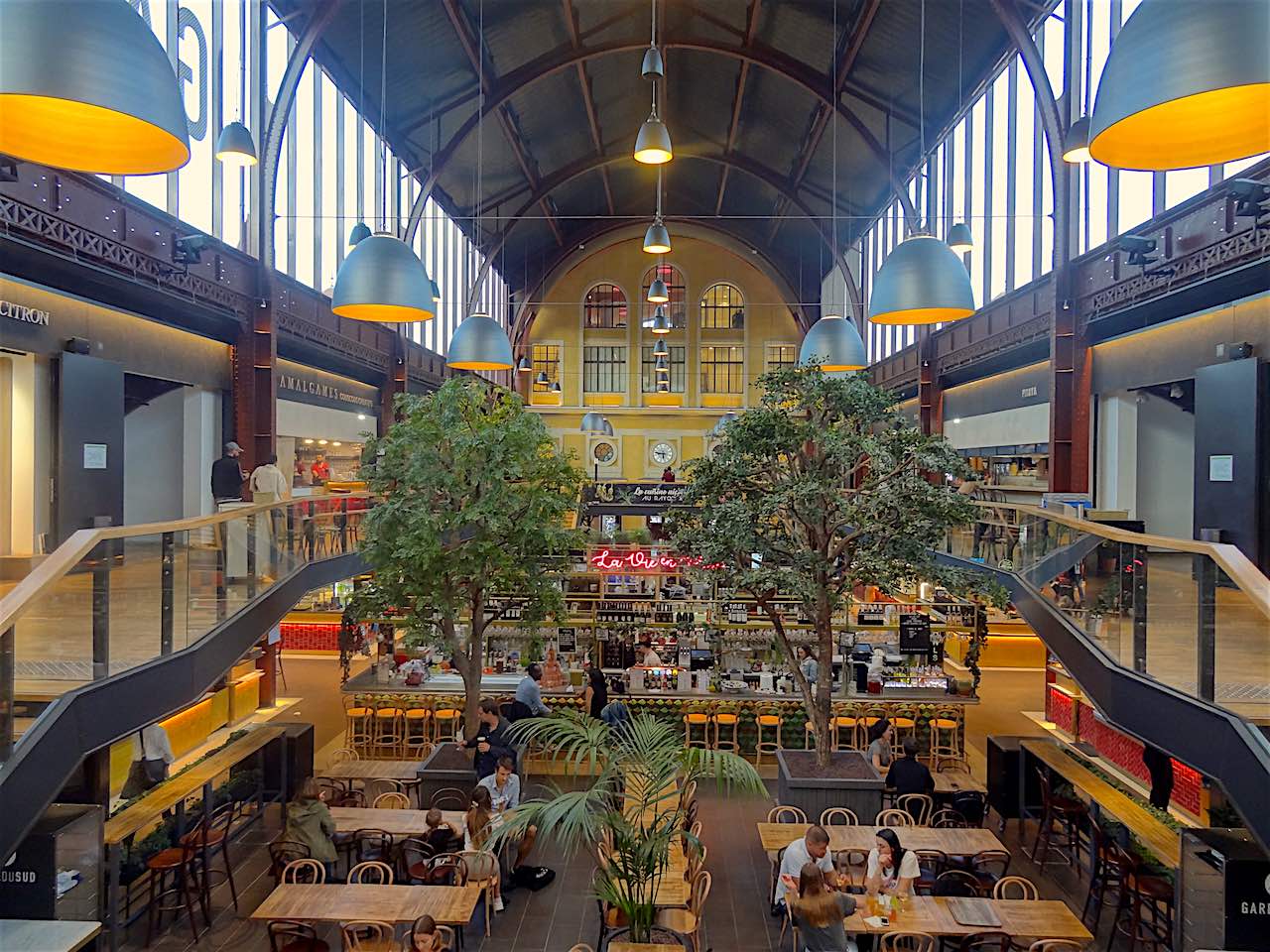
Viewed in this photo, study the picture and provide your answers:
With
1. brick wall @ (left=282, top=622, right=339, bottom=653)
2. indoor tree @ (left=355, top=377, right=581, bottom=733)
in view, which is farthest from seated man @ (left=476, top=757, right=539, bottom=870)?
brick wall @ (left=282, top=622, right=339, bottom=653)

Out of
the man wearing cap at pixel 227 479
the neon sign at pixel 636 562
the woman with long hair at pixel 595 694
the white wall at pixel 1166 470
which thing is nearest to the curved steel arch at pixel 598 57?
the white wall at pixel 1166 470

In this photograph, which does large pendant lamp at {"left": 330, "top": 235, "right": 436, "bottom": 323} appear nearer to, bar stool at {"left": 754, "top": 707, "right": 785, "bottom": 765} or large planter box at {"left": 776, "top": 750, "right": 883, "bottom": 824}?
large planter box at {"left": 776, "top": 750, "right": 883, "bottom": 824}

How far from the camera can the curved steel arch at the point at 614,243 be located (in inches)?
1140

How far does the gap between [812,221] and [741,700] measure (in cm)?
1631

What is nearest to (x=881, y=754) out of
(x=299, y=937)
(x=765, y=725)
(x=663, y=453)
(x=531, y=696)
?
(x=765, y=725)

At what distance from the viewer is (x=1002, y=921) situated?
5.74m

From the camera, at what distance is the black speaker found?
9.62 metres

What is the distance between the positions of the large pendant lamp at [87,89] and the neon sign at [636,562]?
32.3ft

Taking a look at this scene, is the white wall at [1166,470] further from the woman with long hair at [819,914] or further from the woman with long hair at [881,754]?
the woman with long hair at [819,914]

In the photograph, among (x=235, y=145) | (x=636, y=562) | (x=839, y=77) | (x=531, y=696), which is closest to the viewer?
(x=235, y=145)

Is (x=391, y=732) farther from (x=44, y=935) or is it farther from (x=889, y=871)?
(x=889, y=871)

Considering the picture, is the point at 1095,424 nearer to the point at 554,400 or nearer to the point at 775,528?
the point at 775,528

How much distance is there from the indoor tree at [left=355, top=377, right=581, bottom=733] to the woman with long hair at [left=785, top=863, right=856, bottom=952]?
4255 millimetres

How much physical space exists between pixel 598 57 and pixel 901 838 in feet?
49.7
